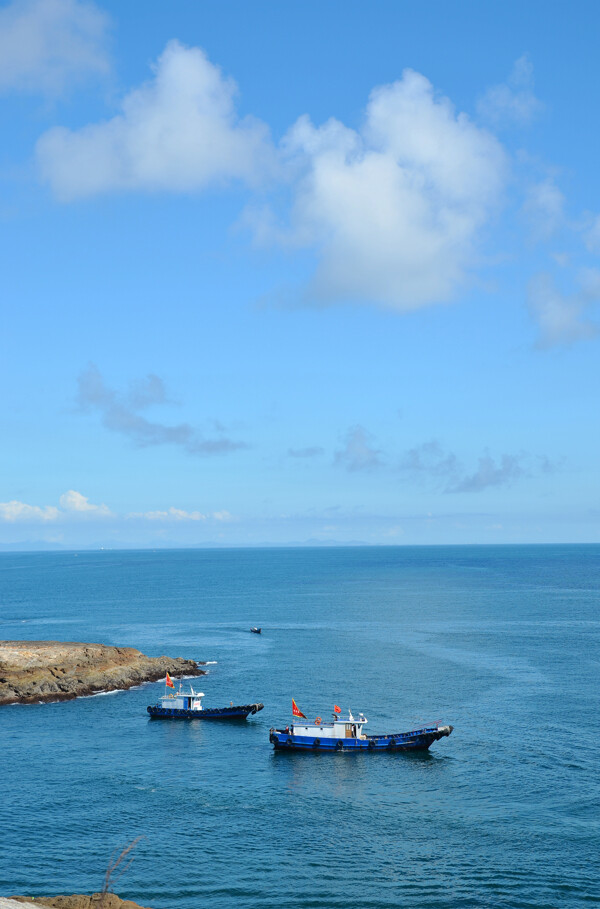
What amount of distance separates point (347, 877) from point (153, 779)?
2886 cm

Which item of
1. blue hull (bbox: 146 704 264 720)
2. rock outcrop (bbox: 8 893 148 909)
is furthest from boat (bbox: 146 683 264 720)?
rock outcrop (bbox: 8 893 148 909)

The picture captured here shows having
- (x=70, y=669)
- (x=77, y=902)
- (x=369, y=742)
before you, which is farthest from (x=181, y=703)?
(x=77, y=902)

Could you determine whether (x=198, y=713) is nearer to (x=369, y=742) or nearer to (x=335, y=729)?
(x=335, y=729)

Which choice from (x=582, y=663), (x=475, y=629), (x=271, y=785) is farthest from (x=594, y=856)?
(x=475, y=629)

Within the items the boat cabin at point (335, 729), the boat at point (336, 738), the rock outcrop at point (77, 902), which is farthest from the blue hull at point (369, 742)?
the rock outcrop at point (77, 902)

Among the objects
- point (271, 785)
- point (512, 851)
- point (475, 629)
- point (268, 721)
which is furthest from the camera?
point (475, 629)

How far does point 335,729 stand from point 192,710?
23853 mm

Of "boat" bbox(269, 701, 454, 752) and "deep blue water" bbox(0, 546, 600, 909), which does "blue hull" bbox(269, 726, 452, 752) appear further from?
"deep blue water" bbox(0, 546, 600, 909)

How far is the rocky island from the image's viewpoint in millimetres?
116625

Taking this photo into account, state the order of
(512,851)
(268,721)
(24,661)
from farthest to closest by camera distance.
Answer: (24,661), (268,721), (512,851)

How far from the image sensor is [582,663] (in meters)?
131

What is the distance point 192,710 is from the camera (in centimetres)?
10600

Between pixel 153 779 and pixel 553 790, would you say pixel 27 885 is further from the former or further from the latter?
pixel 553 790

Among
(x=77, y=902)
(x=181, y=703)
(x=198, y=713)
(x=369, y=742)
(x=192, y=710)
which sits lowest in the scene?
(x=198, y=713)
